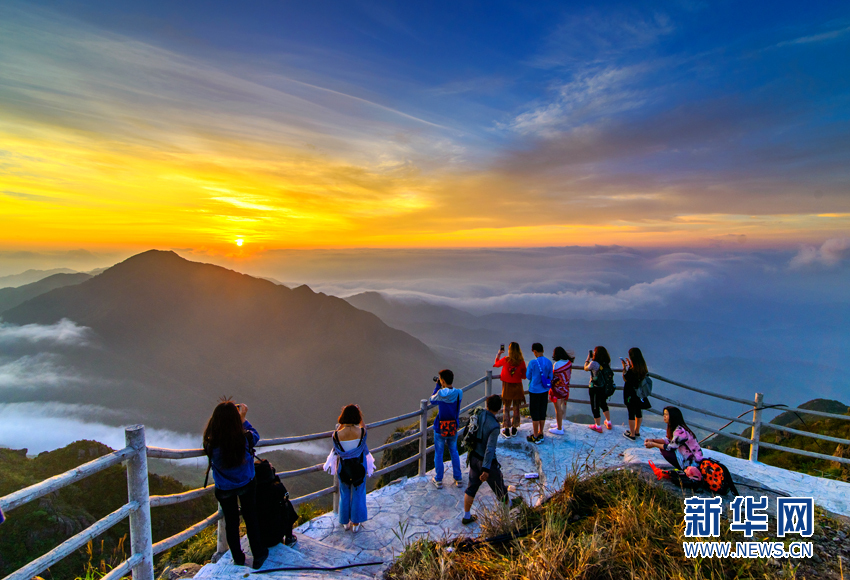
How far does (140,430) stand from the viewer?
3807 millimetres

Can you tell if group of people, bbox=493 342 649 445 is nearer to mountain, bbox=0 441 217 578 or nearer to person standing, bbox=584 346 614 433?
person standing, bbox=584 346 614 433

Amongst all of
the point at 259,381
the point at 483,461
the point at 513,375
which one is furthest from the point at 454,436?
the point at 259,381

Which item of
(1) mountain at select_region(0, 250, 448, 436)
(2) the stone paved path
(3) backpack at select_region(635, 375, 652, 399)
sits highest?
(3) backpack at select_region(635, 375, 652, 399)

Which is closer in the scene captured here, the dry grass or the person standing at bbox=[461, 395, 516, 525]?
the dry grass

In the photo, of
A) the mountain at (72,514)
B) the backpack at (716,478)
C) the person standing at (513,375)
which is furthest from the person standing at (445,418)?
the mountain at (72,514)

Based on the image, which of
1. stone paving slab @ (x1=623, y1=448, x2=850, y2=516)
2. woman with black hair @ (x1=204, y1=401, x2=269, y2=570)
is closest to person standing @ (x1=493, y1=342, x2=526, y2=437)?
stone paving slab @ (x1=623, y1=448, x2=850, y2=516)

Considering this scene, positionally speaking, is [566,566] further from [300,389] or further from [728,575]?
[300,389]

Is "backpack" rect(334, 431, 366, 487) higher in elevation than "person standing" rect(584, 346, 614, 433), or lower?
lower

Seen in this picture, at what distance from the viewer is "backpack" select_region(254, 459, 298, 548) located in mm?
4758

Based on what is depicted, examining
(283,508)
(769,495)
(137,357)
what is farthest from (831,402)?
(137,357)

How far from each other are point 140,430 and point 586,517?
5.04 meters

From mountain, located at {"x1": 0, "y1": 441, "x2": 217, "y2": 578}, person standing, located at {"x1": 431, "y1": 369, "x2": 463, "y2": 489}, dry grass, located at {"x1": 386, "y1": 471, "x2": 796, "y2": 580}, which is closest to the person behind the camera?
dry grass, located at {"x1": 386, "y1": 471, "x2": 796, "y2": 580}

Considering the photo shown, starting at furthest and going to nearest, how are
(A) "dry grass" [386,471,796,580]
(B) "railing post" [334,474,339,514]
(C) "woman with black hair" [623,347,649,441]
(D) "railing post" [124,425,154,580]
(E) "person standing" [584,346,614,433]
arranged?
1. (E) "person standing" [584,346,614,433]
2. (C) "woman with black hair" [623,347,649,441]
3. (B) "railing post" [334,474,339,514]
4. (D) "railing post" [124,425,154,580]
5. (A) "dry grass" [386,471,796,580]

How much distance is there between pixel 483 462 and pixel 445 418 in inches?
54.8
